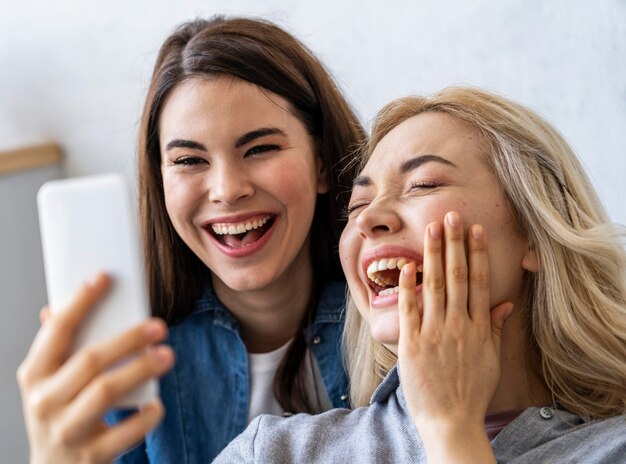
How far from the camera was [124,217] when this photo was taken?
0.79m

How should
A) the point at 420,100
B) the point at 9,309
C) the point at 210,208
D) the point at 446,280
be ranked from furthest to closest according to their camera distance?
the point at 9,309, the point at 210,208, the point at 420,100, the point at 446,280

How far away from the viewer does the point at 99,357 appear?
0.75 meters

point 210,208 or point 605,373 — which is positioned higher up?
point 210,208

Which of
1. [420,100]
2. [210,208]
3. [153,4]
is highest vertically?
[153,4]

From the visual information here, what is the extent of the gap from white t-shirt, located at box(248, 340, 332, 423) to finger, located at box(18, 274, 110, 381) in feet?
2.92

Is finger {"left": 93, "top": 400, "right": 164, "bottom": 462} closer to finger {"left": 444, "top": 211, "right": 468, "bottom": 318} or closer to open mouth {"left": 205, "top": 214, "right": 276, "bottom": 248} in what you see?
finger {"left": 444, "top": 211, "right": 468, "bottom": 318}

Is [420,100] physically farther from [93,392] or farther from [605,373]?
[93,392]

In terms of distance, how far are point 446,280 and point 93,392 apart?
0.56 m

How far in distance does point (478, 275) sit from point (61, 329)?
576mm

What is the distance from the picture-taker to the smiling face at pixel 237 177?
4.91ft

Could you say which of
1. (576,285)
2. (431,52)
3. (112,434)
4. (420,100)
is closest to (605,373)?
(576,285)

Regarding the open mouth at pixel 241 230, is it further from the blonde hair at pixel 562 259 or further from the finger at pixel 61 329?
the finger at pixel 61 329

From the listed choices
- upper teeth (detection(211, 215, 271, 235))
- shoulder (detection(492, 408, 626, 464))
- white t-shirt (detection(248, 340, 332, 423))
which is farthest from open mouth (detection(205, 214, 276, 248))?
shoulder (detection(492, 408, 626, 464))

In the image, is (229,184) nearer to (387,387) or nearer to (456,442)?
(387,387)
